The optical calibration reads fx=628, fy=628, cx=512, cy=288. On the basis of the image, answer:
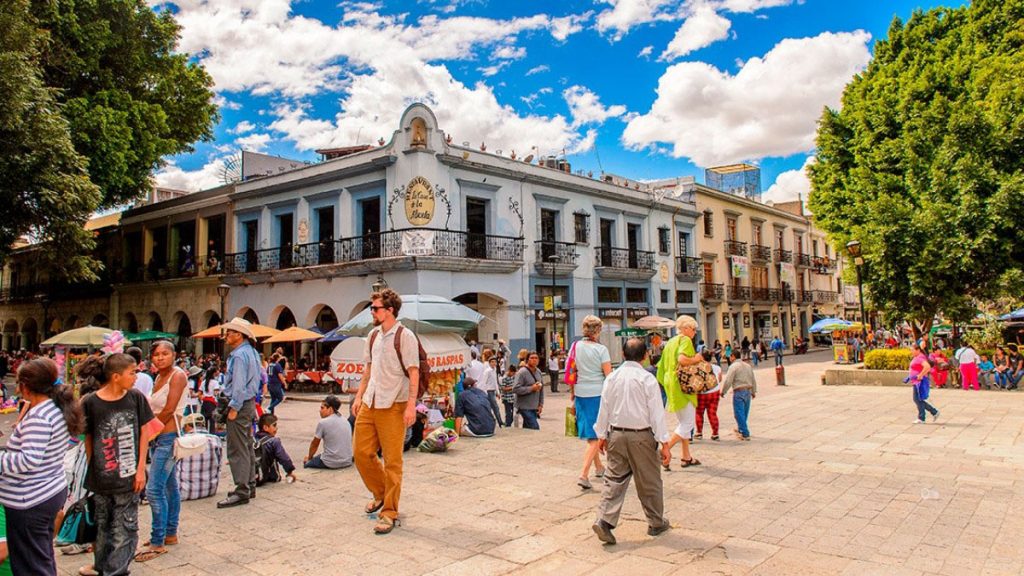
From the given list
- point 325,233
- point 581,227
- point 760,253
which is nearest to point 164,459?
point 325,233

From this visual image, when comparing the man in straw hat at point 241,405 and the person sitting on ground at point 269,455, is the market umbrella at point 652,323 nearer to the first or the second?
the person sitting on ground at point 269,455

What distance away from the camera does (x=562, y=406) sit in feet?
51.9

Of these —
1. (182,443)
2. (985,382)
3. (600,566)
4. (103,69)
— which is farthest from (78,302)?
(985,382)

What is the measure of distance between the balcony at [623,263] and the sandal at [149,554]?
2241 centimetres

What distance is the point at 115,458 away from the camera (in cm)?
414

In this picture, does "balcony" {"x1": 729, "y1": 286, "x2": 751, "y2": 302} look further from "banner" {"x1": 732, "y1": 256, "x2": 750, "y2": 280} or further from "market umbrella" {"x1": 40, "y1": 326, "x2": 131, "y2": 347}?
"market umbrella" {"x1": 40, "y1": 326, "x2": 131, "y2": 347}

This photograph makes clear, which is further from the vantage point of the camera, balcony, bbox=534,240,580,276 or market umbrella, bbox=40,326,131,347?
balcony, bbox=534,240,580,276

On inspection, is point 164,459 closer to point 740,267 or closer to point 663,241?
point 663,241

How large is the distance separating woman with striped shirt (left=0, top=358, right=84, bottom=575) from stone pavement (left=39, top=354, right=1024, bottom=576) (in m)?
1.20

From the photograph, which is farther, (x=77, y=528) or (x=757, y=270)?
(x=757, y=270)

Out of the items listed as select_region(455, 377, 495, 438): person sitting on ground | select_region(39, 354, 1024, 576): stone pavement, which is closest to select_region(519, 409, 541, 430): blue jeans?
select_region(455, 377, 495, 438): person sitting on ground

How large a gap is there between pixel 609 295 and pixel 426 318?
17.6 metres

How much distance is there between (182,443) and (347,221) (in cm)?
1685

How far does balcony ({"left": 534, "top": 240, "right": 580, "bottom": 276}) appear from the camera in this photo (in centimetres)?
2378
